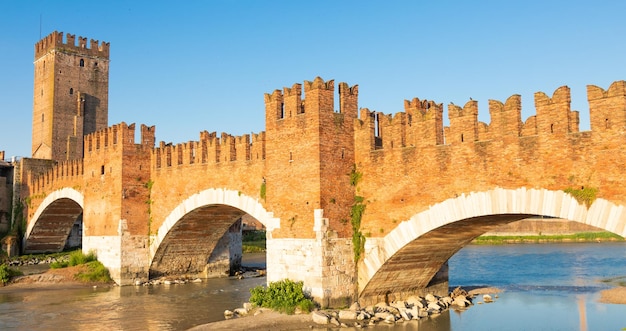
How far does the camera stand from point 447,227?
53.3ft

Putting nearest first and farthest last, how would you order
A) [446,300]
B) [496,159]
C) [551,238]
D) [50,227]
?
[496,159], [446,300], [50,227], [551,238]

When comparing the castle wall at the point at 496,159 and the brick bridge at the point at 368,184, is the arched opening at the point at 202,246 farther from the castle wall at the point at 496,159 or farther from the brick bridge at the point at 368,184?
the castle wall at the point at 496,159

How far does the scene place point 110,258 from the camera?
27.6 m

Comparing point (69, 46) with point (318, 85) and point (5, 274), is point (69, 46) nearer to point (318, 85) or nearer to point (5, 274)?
point (5, 274)

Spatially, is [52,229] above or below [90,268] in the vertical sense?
above

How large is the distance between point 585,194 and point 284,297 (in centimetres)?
878

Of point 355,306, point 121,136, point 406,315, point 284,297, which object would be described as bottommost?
point 406,315

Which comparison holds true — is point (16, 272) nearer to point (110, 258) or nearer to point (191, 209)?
point (110, 258)

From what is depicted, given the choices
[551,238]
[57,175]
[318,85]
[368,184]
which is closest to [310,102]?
→ [318,85]

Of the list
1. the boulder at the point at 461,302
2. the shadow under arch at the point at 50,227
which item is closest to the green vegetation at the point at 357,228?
the boulder at the point at 461,302

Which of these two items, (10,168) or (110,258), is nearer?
(110,258)

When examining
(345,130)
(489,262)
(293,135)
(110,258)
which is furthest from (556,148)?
(489,262)

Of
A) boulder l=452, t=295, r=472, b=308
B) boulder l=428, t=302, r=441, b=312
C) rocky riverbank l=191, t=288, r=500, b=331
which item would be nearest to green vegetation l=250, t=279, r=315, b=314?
rocky riverbank l=191, t=288, r=500, b=331

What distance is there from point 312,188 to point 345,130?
2.22 metres
